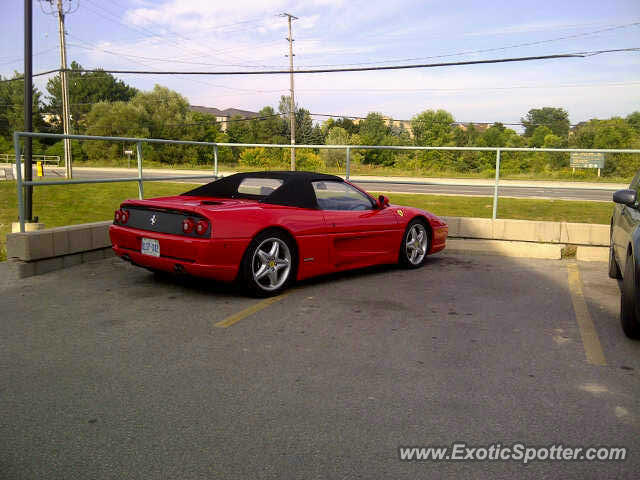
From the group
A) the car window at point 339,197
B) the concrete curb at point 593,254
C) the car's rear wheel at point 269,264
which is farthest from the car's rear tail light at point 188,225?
the concrete curb at point 593,254

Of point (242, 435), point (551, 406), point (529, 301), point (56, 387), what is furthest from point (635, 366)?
point (56, 387)

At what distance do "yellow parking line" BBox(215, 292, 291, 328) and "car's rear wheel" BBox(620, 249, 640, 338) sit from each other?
10.0 feet

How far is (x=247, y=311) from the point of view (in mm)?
5352

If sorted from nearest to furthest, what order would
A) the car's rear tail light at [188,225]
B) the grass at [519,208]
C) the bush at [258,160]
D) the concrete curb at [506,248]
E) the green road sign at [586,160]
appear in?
the car's rear tail light at [188,225] < the concrete curb at [506,248] < the green road sign at [586,160] < the grass at [519,208] < the bush at [258,160]

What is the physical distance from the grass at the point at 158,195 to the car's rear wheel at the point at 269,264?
347 inches

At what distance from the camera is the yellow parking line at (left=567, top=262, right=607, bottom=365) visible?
4262 mm

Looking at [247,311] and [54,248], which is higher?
[54,248]

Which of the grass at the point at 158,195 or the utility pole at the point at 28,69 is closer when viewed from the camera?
the utility pole at the point at 28,69

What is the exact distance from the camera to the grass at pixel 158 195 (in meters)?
14.9

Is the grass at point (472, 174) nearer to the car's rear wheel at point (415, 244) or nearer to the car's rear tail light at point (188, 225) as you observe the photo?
the car's rear wheel at point (415, 244)

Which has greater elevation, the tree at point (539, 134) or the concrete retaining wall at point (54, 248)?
the tree at point (539, 134)

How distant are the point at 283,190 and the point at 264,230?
73 centimetres

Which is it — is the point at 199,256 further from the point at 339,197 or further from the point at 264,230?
the point at 339,197

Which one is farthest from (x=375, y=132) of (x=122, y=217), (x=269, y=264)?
(x=269, y=264)
